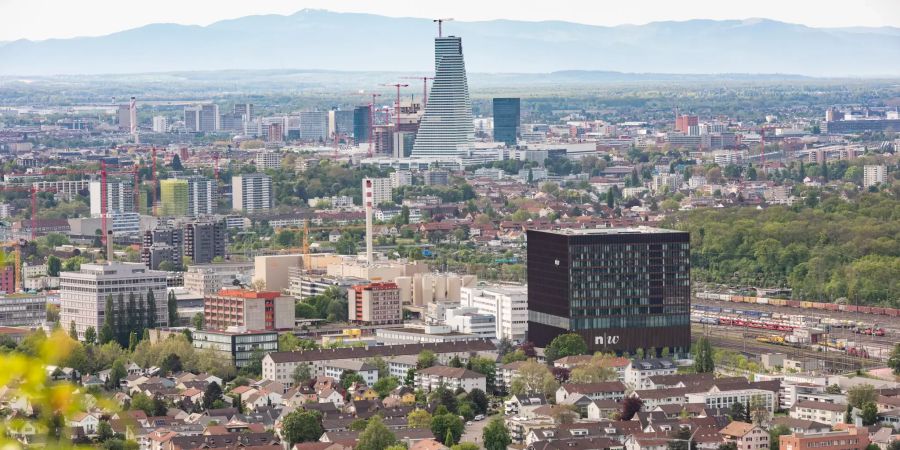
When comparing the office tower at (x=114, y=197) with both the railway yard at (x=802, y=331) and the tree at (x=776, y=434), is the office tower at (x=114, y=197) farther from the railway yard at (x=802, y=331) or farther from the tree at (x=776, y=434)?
the tree at (x=776, y=434)

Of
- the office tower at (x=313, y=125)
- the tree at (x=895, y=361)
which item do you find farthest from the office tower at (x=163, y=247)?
the office tower at (x=313, y=125)

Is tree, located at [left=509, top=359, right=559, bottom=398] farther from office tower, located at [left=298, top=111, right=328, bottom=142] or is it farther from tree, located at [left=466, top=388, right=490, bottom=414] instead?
office tower, located at [left=298, top=111, right=328, bottom=142]

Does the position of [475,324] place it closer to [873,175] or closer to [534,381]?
[534,381]

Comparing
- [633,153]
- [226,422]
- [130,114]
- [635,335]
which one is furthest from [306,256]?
[130,114]

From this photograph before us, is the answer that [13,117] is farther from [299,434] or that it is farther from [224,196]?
[299,434]

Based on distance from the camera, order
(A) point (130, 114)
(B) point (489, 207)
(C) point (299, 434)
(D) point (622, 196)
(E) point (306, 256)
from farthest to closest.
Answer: (A) point (130, 114) < (D) point (622, 196) < (B) point (489, 207) < (E) point (306, 256) < (C) point (299, 434)

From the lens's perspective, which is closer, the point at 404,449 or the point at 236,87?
the point at 404,449
